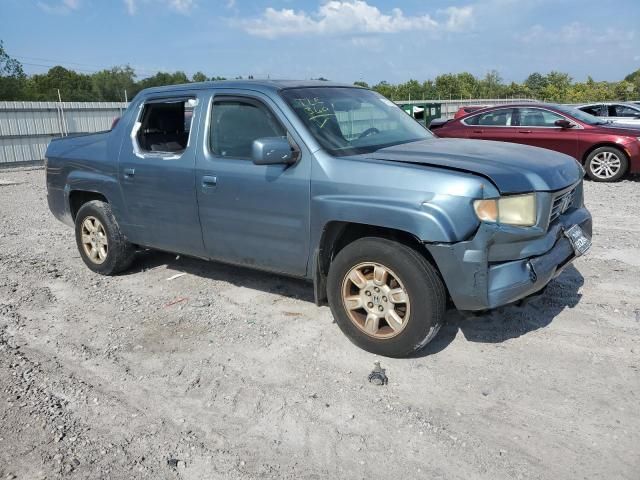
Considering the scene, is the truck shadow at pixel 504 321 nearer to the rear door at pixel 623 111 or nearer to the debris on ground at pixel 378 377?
the debris on ground at pixel 378 377

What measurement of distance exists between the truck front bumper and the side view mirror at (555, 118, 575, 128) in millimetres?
8340

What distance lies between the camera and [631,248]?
242 inches

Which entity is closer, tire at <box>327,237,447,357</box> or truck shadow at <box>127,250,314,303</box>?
tire at <box>327,237,447,357</box>

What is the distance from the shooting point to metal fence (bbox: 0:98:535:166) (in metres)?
15.8

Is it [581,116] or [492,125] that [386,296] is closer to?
[492,125]

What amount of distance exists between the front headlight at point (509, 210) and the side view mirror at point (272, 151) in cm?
134

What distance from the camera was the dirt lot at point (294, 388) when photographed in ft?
9.35

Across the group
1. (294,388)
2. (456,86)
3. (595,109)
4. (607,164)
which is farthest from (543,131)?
(456,86)

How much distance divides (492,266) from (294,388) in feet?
4.67

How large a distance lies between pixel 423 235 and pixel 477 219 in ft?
1.07

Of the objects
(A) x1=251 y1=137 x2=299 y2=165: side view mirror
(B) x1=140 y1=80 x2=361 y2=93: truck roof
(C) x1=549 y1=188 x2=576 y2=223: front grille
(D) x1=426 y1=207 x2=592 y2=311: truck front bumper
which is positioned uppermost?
(B) x1=140 y1=80 x2=361 y2=93: truck roof

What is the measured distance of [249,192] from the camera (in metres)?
4.24

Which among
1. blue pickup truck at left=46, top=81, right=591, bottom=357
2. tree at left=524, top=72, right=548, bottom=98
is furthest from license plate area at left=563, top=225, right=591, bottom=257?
tree at left=524, top=72, right=548, bottom=98

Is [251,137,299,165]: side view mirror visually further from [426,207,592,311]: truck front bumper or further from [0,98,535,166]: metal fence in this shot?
[0,98,535,166]: metal fence
